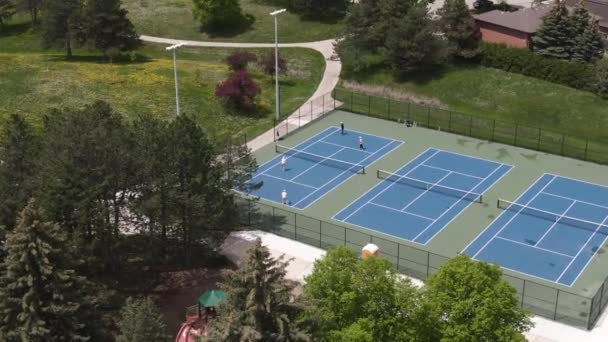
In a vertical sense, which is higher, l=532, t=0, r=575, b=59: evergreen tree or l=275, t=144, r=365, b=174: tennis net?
l=532, t=0, r=575, b=59: evergreen tree

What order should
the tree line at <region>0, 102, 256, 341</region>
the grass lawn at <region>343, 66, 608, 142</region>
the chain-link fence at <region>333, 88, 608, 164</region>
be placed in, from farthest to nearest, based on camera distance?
the grass lawn at <region>343, 66, 608, 142</region> < the chain-link fence at <region>333, 88, 608, 164</region> < the tree line at <region>0, 102, 256, 341</region>

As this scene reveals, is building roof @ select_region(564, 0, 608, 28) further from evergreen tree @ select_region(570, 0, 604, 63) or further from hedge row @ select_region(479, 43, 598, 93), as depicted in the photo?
hedge row @ select_region(479, 43, 598, 93)

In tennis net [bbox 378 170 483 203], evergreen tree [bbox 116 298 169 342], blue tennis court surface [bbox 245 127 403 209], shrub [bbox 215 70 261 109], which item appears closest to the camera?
evergreen tree [bbox 116 298 169 342]

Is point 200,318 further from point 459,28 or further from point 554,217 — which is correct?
point 459,28

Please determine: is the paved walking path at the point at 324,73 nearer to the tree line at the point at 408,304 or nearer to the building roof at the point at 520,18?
the building roof at the point at 520,18

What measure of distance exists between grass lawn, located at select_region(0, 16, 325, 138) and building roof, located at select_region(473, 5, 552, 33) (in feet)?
49.2

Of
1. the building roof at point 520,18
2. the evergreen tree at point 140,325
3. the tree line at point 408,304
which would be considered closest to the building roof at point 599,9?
the building roof at point 520,18

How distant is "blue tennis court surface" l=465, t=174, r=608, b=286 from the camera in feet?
135

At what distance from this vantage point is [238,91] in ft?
197

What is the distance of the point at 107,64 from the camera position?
6994 cm

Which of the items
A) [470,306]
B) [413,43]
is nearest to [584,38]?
[413,43]

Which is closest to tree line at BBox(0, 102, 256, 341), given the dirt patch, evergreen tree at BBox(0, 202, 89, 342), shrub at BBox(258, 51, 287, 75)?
evergreen tree at BBox(0, 202, 89, 342)

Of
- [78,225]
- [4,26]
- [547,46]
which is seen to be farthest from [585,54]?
[4,26]

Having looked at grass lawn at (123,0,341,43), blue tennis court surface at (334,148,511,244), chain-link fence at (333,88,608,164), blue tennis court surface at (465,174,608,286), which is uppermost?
grass lawn at (123,0,341,43)
